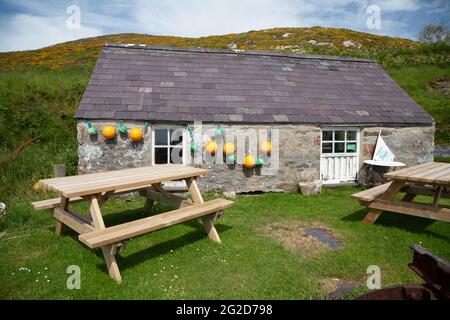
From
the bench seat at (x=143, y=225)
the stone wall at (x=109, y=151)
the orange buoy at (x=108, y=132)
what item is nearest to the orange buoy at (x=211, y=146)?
the stone wall at (x=109, y=151)

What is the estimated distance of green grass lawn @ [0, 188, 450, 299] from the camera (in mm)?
3545

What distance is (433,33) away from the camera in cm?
2944

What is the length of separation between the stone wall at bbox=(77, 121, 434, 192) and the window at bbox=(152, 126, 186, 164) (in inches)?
18.0

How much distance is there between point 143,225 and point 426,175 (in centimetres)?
438

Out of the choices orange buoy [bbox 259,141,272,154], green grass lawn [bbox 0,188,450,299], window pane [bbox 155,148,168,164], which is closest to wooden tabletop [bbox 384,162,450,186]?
green grass lawn [bbox 0,188,450,299]

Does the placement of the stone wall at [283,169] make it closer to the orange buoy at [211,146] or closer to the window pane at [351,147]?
the orange buoy at [211,146]

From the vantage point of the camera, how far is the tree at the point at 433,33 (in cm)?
2820

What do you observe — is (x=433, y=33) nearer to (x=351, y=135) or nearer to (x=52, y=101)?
(x=351, y=135)

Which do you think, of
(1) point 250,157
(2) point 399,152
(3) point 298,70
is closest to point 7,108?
(1) point 250,157

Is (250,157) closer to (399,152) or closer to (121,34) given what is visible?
(399,152)

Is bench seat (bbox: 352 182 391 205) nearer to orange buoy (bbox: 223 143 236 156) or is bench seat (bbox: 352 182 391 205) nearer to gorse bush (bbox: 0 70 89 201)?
orange buoy (bbox: 223 143 236 156)

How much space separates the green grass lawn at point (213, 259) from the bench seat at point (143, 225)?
564mm

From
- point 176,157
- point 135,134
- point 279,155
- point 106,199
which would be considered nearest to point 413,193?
point 279,155

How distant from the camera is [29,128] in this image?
35.8ft
